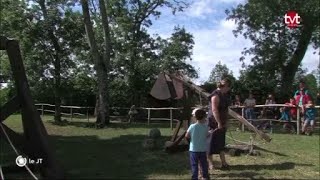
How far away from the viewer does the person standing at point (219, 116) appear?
1030 centimetres

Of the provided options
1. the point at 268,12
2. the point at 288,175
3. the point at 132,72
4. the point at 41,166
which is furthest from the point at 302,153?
the point at 132,72

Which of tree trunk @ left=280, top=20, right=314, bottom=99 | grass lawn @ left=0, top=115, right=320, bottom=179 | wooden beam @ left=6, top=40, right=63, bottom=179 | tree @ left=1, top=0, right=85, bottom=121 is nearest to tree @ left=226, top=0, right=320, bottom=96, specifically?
tree trunk @ left=280, top=20, right=314, bottom=99

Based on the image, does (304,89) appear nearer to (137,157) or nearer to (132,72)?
(137,157)

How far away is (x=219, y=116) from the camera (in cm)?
1036

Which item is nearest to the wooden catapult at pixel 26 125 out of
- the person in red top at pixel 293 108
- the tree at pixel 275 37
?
the person in red top at pixel 293 108

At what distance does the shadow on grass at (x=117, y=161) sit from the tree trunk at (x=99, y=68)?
10.7 meters

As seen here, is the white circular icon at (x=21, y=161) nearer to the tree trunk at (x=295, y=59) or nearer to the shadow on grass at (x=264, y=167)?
the shadow on grass at (x=264, y=167)

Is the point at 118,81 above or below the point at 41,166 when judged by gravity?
above

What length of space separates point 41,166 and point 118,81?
3018 cm

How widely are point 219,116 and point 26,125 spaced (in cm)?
352

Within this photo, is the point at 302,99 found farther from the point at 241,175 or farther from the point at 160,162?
the point at 241,175

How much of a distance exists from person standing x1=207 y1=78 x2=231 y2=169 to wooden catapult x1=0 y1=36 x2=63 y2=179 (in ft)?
10.0

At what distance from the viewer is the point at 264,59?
130 ft

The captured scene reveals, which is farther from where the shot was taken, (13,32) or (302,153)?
(13,32)
